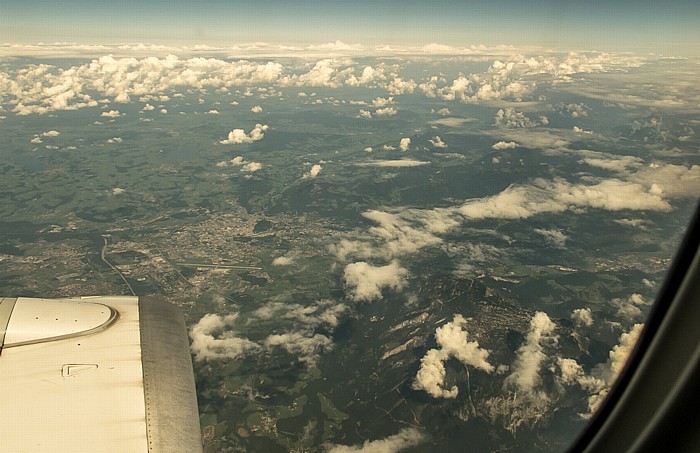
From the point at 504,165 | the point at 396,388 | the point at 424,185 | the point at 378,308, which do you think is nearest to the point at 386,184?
the point at 424,185

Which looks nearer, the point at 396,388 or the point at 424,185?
the point at 396,388

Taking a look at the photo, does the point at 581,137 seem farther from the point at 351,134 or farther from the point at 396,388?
the point at 351,134

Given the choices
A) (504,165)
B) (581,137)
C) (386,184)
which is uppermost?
(581,137)

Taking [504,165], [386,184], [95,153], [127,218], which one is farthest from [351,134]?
[127,218]

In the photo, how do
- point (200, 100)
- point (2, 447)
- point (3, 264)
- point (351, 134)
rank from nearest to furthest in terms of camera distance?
point (2, 447) → point (3, 264) → point (351, 134) → point (200, 100)

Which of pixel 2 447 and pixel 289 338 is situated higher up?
pixel 2 447

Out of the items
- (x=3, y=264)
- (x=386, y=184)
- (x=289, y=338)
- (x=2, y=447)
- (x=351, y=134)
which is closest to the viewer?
(x=2, y=447)
